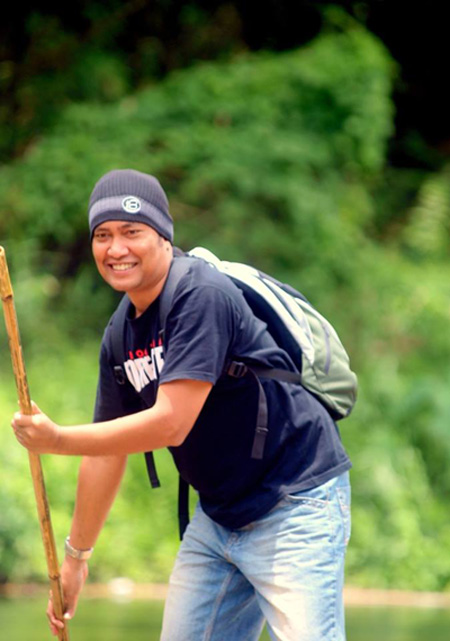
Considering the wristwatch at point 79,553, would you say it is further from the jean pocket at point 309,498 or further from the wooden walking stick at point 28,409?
the jean pocket at point 309,498

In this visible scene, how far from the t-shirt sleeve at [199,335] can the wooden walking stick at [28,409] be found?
312mm

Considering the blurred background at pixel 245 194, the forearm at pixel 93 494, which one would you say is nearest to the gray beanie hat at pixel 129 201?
the forearm at pixel 93 494

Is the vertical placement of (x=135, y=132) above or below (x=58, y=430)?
below

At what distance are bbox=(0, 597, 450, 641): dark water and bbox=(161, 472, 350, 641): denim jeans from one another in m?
2.95

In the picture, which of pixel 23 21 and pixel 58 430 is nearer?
pixel 58 430

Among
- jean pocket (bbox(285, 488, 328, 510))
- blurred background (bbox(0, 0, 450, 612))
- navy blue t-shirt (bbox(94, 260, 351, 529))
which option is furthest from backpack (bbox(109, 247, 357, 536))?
blurred background (bbox(0, 0, 450, 612))

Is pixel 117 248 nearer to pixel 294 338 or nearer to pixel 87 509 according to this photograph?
pixel 294 338

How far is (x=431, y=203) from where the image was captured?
36.0 feet

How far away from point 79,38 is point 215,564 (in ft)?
28.6

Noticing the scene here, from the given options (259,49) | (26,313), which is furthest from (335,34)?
(26,313)

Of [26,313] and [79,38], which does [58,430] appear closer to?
[26,313]

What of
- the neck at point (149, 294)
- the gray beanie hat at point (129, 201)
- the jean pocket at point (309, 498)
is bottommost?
the jean pocket at point (309, 498)

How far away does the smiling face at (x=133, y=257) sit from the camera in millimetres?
2820

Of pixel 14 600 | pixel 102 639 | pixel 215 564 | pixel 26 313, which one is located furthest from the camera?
pixel 26 313
